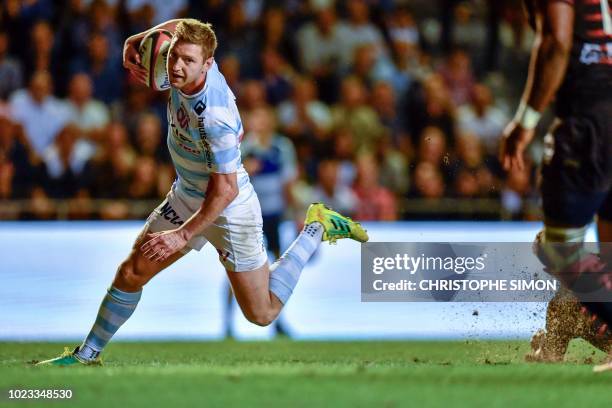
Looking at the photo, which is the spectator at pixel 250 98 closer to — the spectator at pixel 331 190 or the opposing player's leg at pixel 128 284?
the spectator at pixel 331 190

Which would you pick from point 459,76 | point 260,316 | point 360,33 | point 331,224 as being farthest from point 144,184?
point 260,316

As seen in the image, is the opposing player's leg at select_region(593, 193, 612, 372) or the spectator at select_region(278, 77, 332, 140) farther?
the spectator at select_region(278, 77, 332, 140)

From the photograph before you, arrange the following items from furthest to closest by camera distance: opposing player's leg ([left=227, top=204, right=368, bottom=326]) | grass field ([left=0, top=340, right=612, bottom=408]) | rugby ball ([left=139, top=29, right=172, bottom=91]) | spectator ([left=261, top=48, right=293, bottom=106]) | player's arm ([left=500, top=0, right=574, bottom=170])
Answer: spectator ([left=261, top=48, right=293, bottom=106])
opposing player's leg ([left=227, top=204, right=368, bottom=326])
rugby ball ([left=139, top=29, right=172, bottom=91])
player's arm ([left=500, top=0, right=574, bottom=170])
grass field ([left=0, top=340, right=612, bottom=408])

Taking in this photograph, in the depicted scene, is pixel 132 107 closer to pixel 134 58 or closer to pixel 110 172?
pixel 110 172

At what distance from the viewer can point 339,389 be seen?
6.28m

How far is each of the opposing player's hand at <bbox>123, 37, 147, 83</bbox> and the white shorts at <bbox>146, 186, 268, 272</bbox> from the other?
708 mm

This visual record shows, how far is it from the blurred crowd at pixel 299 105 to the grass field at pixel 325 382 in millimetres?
3008

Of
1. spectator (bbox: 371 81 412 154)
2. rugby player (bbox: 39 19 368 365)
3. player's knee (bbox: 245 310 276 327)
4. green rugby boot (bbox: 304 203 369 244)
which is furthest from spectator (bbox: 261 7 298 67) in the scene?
player's knee (bbox: 245 310 276 327)

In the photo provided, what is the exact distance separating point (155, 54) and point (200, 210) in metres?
1.03

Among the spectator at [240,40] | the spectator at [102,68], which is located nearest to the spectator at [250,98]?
the spectator at [240,40]

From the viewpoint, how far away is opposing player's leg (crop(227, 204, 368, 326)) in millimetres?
7711

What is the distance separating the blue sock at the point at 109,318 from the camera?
7.54 meters

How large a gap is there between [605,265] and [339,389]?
2175mm

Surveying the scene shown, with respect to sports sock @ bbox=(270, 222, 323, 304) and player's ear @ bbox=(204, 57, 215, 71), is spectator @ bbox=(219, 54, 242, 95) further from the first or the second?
player's ear @ bbox=(204, 57, 215, 71)
